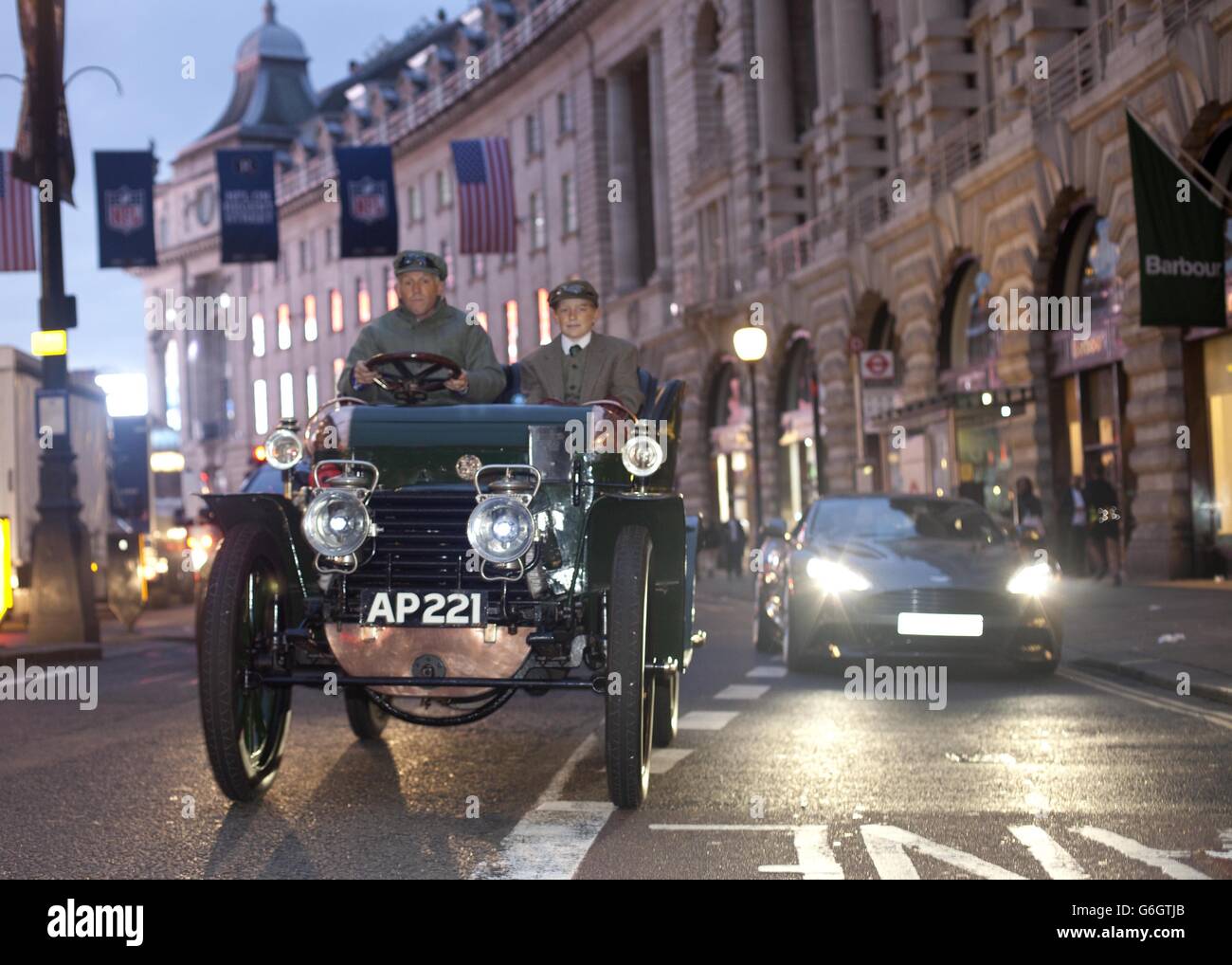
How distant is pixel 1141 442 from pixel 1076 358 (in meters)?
2.76

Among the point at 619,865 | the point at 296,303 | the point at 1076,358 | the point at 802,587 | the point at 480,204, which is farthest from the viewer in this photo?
the point at 296,303

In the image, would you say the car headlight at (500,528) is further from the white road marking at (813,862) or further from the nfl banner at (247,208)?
the nfl banner at (247,208)

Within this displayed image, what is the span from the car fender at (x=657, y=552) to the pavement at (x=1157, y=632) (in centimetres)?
470

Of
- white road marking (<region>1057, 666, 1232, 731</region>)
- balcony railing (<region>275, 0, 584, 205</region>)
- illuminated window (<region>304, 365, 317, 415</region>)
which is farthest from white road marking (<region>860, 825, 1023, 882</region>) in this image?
illuminated window (<region>304, 365, 317, 415</region>)

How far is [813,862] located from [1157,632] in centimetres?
1060

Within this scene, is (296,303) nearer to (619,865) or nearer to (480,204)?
(480,204)

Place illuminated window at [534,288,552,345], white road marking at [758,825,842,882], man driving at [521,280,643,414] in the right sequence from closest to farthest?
white road marking at [758,825,842,882] < man driving at [521,280,643,414] < illuminated window at [534,288,552,345]

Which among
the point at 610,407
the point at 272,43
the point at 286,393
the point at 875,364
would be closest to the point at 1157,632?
the point at 610,407

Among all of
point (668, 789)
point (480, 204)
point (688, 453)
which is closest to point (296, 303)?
point (688, 453)

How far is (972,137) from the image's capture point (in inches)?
1217

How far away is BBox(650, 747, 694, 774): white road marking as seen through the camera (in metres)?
8.77

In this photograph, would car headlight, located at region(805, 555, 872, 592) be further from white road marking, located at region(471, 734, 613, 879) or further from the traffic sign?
the traffic sign

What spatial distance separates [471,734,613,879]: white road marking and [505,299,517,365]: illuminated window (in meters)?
58.7

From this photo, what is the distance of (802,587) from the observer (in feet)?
45.4
